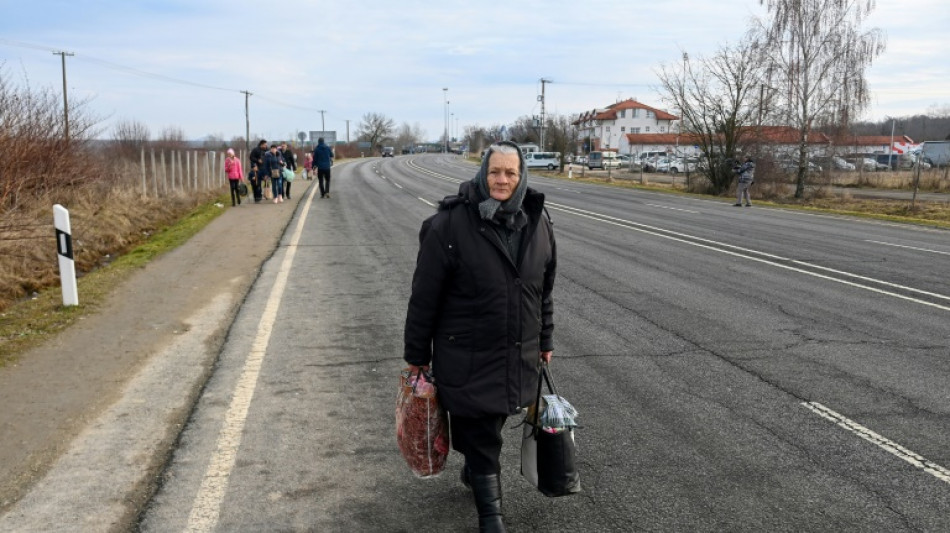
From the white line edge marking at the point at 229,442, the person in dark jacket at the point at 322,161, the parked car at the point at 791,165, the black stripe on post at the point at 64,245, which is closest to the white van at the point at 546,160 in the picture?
the parked car at the point at 791,165

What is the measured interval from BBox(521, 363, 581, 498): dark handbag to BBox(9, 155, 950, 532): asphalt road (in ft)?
0.71

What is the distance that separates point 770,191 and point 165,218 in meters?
22.6

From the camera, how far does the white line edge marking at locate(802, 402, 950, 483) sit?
4.03 meters

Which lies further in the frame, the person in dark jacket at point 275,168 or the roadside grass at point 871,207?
the person in dark jacket at point 275,168

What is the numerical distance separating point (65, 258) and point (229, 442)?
464 centimetres

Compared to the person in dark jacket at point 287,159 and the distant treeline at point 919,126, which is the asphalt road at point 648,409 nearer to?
the person in dark jacket at point 287,159

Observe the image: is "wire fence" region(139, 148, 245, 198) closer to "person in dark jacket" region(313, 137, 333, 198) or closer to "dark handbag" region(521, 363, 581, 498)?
"person in dark jacket" region(313, 137, 333, 198)

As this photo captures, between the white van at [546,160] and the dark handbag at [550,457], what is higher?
the white van at [546,160]

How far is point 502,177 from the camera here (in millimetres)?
3211

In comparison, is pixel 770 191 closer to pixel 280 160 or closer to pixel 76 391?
pixel 280 160

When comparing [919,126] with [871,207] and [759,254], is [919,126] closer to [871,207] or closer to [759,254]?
[871,207]

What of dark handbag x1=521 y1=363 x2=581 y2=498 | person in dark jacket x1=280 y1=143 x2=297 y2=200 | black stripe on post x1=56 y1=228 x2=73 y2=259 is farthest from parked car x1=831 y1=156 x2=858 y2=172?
dark handbag x1=521 y1=363 x2=581 y2=498

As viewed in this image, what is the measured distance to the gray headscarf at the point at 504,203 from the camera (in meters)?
3.17

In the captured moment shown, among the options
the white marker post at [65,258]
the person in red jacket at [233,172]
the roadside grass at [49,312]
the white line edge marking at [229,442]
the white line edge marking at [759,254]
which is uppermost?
the person in red jacket at [233,172]
